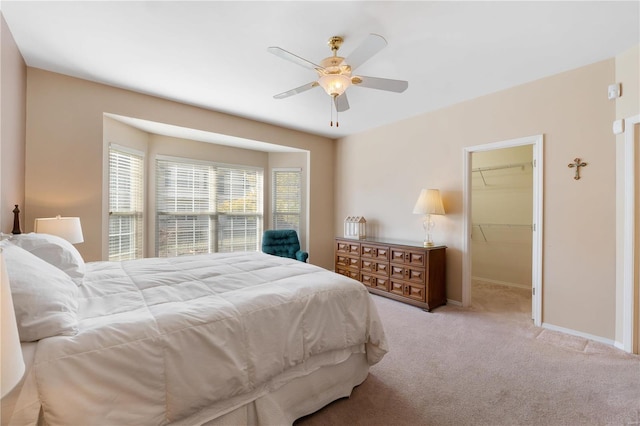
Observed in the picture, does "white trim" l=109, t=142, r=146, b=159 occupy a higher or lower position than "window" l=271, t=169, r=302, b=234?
higher

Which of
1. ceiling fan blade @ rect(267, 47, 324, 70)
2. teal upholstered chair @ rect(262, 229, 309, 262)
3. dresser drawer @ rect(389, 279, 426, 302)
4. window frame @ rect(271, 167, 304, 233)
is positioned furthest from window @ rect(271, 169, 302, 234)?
ceiling fan blade @ rect(267, 47, 324, 70)

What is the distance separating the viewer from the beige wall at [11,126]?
2.16 m

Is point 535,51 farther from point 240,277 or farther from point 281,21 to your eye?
point 240,277

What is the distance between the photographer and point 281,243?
15.9 feet

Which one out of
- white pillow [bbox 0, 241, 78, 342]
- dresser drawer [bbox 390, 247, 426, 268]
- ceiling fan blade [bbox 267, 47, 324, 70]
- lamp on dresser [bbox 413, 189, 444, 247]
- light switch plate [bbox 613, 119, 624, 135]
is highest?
ceiling fan blade [bbox 267, 47, 324, 70]

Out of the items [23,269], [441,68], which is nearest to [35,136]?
[23,269]

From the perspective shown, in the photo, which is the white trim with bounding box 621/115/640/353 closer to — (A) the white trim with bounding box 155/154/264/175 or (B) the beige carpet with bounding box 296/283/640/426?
(B) the beige carpet with bounding box 296/283/640/426

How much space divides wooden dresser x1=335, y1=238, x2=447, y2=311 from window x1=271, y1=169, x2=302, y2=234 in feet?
4.89

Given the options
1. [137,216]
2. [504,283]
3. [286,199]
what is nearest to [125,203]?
[137,216]

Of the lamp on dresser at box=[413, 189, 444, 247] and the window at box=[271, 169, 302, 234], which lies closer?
the lamp on dresser at box=[413, 189, 444, 247]

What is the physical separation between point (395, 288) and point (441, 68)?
2.76m

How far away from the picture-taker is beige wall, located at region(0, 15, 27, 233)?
216 cm

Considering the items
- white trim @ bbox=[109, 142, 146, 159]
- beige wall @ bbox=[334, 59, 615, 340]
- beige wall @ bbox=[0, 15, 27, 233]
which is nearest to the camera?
beige wall @ bbox=[0, 15, 27, 233]

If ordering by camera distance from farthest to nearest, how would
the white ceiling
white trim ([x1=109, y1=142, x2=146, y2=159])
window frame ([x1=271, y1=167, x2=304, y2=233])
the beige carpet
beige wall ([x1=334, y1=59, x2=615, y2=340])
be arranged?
1. window frame ([x1=271, y1=167, x2=304, y2=233])
2. white trim ([x1=109, y1=142, x2=146, y2=159])
3. beige wall ([x1=334, y1=59, x2=615, y2=340])
4. the white ceiling
5. the beige carpet
